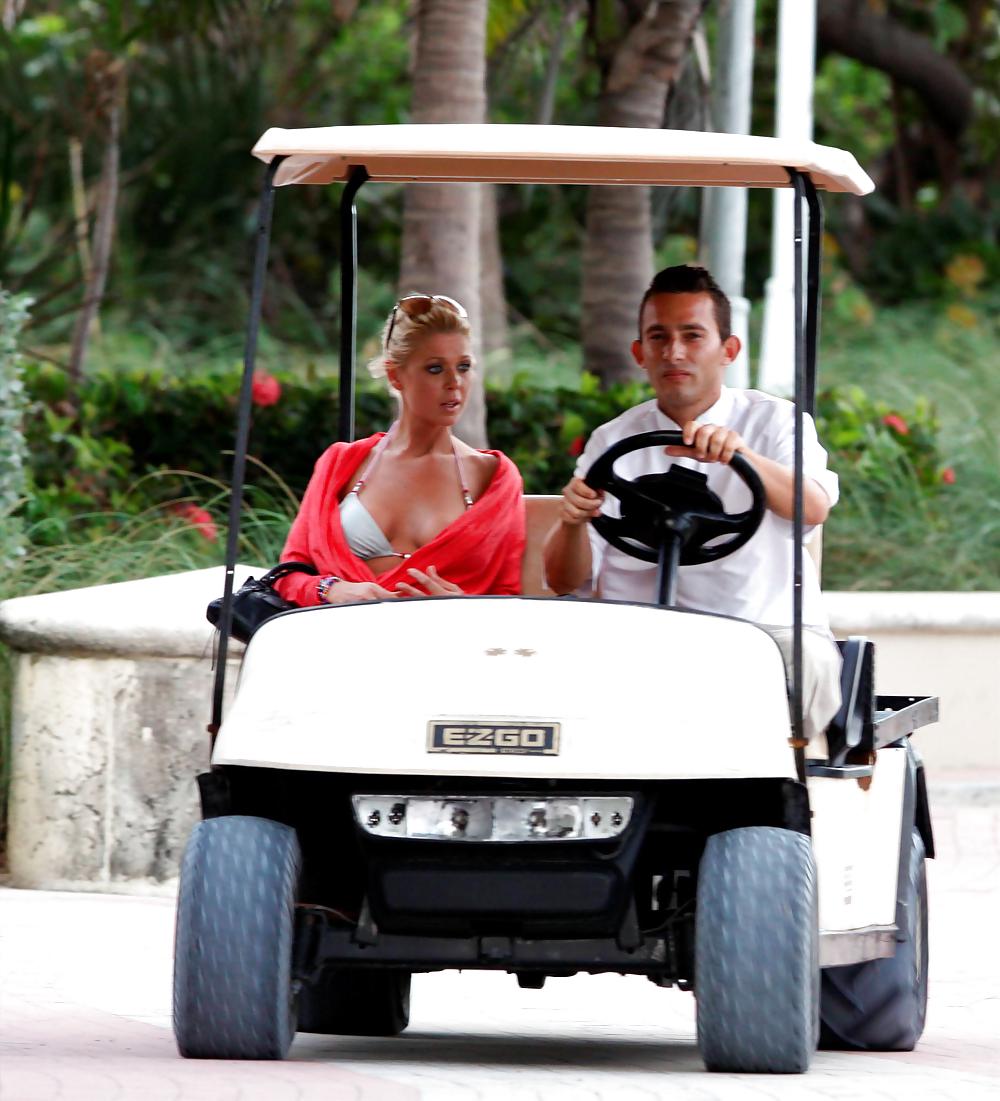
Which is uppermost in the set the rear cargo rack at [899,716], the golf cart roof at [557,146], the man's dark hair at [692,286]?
the golf cart roof at [557,146]

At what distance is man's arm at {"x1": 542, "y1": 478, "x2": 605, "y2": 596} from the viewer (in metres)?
4.38

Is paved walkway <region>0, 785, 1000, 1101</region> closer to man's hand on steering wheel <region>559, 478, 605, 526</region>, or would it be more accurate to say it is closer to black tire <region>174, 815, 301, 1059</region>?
black tire <region>174, 815, 301, 1059</region>

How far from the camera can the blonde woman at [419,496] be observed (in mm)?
4648

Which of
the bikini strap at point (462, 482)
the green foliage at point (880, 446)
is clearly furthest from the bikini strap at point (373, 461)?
the green foliage at point (880, 446)

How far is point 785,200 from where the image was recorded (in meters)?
11.7

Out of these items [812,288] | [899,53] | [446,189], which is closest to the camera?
[812,288]

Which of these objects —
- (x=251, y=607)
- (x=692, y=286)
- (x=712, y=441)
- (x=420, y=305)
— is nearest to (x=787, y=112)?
(x=420, y=305)

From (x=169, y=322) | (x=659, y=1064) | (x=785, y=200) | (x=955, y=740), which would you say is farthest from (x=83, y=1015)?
(x=169, y=322)

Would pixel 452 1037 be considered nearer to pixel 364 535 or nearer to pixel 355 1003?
pixel 355 1003

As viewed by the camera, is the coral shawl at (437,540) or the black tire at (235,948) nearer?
the black tire at (235,948)

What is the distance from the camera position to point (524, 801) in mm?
3742

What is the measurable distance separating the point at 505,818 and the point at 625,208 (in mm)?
7627

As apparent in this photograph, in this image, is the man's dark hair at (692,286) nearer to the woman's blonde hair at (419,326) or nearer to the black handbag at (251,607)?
the woman's blonde hair at (419,326)

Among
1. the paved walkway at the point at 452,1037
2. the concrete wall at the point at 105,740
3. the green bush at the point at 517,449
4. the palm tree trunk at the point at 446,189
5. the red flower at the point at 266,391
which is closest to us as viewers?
the paved walkway at the point at 452,1037
